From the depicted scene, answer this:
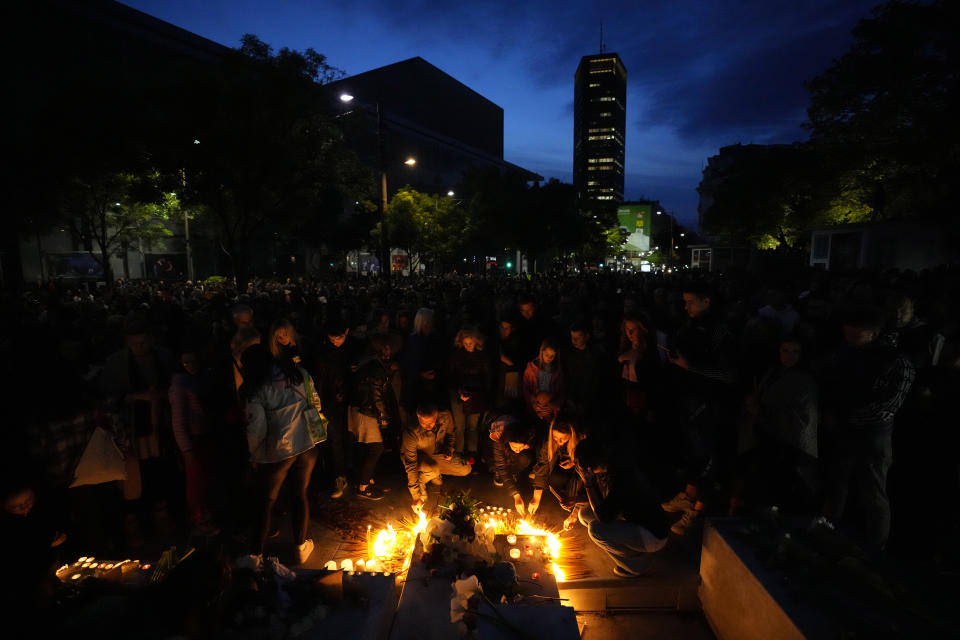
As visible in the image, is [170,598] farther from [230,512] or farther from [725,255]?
[725,255]

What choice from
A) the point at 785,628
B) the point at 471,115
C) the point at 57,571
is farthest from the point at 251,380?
the point at 471,115

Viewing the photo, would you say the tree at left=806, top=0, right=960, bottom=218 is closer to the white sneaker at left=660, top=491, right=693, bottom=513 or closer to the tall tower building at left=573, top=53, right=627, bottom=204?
the white sneaker at left=660, top=491, right=693, bottom=513

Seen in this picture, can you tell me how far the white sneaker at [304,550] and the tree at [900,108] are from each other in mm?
22088

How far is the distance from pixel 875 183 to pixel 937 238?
351 centimetres

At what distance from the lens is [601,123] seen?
16100cm

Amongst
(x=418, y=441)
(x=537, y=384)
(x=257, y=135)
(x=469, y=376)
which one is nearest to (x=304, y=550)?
(x=418, y=441)

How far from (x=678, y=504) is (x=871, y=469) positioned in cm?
172

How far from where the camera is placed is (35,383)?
10.7 ft

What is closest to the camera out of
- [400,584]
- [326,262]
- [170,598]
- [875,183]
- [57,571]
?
[170,598]

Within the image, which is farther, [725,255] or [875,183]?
[725,255]

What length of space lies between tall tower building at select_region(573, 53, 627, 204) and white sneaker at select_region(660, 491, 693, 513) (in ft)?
525

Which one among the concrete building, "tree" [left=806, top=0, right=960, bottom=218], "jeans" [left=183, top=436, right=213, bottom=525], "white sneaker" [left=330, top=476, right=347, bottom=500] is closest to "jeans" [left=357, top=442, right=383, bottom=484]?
"white sneaker" [left=330, top=476, right=347, bottom=500]

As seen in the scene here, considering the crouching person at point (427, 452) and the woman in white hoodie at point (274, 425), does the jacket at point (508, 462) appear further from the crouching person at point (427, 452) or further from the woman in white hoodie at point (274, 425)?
the woman in white hoodie at point (274, 425)

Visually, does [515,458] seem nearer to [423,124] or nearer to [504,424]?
[504,424]
